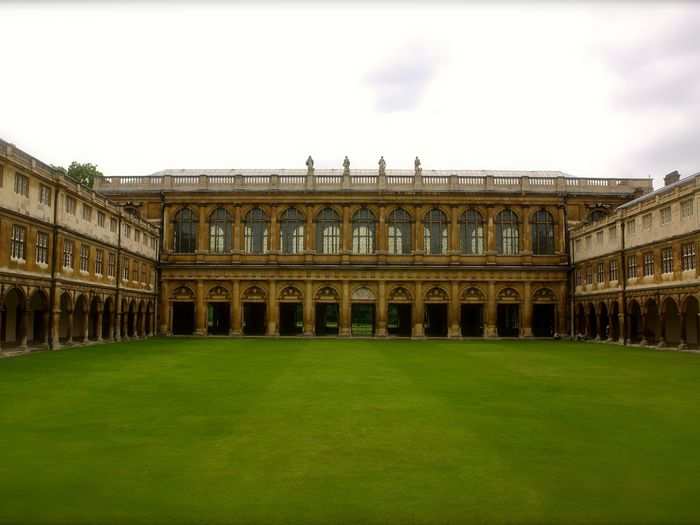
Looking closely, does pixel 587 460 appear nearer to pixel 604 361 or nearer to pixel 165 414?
pixel 165 414

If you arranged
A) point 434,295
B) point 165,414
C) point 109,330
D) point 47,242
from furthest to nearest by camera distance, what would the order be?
point 434,295 < point 109,330 < point 47,242 < point 165,414

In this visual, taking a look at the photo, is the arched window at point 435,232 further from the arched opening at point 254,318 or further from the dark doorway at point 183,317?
the dark doorway at point 183,317

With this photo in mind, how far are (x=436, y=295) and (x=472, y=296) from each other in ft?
11.1

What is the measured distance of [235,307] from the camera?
202 ft

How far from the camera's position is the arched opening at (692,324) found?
43.1 metres

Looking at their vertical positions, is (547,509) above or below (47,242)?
below

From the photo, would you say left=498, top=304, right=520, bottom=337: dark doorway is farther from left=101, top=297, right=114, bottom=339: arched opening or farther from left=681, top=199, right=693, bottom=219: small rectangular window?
left=101, top=297, right=114, bottom=339: arched opening

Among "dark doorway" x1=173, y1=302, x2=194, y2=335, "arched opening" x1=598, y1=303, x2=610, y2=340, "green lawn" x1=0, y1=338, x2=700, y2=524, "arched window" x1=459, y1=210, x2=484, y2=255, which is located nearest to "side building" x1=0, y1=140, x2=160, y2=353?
"dark doorway" x1=173, y1=302, x2=194, y2=335

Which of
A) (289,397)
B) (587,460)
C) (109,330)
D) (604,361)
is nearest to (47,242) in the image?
(109,330)

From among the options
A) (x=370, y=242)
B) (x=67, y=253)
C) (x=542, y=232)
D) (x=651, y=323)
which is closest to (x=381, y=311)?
(x=370, y=242)

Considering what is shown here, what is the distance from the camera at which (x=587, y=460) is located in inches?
449

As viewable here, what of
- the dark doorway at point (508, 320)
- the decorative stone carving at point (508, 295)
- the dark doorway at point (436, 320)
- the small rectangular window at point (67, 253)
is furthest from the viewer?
the dark doorway at point (508, 320)

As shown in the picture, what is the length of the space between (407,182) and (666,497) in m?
54.1

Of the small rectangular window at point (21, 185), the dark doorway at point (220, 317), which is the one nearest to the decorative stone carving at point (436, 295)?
the dark doorway at point (220, 317)
